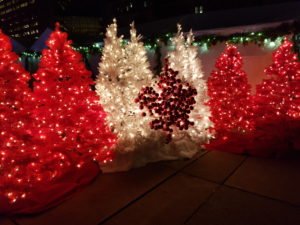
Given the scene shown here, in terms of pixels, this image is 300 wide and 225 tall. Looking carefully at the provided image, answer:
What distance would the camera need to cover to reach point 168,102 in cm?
574

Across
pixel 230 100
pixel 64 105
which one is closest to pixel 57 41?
pixel 64 105

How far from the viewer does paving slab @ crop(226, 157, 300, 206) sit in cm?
419

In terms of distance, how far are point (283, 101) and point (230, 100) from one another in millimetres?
1160

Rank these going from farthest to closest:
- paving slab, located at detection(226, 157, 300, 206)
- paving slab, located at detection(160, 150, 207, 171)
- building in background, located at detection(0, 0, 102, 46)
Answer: building in background, located at detection(0, 0, 102, 46)
paving slab, located at detection(160, 150, 207, 171)
paving slab, located at detection(226, 157, 300, 206)

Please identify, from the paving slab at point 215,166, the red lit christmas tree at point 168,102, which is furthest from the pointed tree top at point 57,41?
the paving slab at point 215,166

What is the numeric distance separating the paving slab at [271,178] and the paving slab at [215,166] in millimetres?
153

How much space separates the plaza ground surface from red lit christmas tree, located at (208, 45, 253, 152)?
3.72 feet

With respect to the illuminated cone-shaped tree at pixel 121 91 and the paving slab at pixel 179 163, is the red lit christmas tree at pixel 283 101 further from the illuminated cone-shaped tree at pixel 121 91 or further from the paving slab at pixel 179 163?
the illuminated cone-shaped tree at pixel 121 91

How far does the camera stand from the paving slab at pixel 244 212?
3.56 meters

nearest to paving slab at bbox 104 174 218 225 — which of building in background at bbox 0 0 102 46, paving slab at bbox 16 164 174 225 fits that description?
paving slab at bbox 16 164 174 225

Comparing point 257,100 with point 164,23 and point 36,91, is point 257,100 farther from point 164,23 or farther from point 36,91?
point 164,23

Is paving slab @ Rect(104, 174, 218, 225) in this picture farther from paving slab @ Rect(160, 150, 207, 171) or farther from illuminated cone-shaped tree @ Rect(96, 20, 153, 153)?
illuminated cone-shaped tree @ Rect(96, 20, 153, 153)

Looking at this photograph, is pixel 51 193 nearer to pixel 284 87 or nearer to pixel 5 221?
pixel 5 221

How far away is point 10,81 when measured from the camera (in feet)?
13.8
